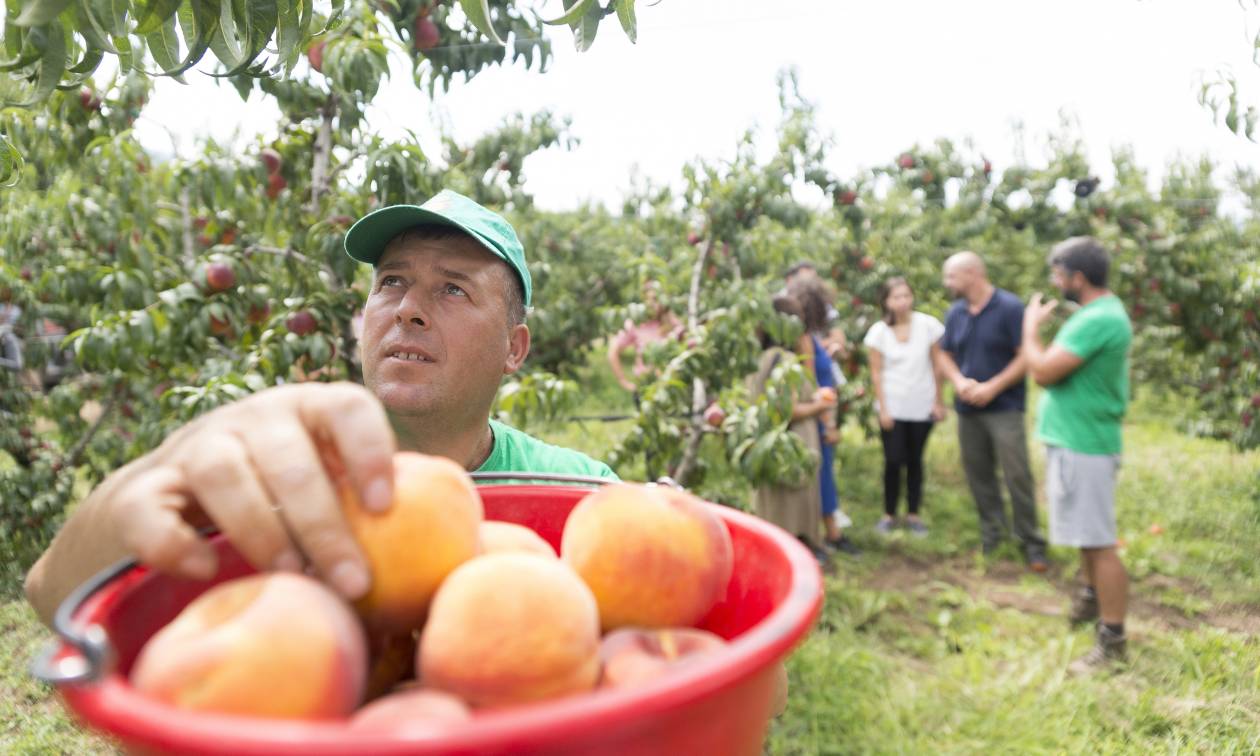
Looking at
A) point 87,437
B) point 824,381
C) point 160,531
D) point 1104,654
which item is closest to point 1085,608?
point 1104,654

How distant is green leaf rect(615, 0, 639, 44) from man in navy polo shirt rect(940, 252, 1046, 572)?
3607 mm

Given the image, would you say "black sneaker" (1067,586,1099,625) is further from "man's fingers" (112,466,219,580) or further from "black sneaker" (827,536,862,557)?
"man's fingers" (112,466,219,580)

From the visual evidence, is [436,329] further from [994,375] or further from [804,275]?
[994,375]

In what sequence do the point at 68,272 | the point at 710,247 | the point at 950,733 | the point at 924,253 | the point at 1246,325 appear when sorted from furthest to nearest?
the point at 924,253
the point at 1246,325
the point at 710,247
the point at 68,272
the point at 950,733

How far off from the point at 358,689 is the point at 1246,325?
610 centimetres

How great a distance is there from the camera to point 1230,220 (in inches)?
253

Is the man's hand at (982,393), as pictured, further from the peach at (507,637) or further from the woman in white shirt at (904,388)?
the peach at (507,637)

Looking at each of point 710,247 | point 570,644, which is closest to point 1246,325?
point 710,247

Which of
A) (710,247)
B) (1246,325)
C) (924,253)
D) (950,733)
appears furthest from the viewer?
(924,253)

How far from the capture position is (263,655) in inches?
18.8

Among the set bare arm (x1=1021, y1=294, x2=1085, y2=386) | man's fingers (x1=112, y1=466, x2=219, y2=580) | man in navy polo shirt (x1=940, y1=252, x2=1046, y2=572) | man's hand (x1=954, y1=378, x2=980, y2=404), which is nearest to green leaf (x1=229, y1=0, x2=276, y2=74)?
man's fingers (x1=112, y1=466, x2=219, y2=580)

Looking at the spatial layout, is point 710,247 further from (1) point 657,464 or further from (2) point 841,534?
(2) point 841,534

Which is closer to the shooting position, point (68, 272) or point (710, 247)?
point (68, 272)

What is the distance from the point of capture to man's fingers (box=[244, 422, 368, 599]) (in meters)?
0.55
